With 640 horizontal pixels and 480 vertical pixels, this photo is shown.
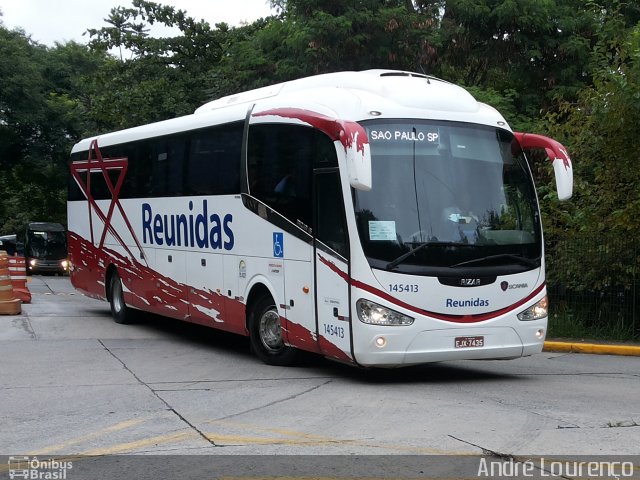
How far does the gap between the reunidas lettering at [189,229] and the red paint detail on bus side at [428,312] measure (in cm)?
287

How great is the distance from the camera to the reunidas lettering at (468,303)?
34.6 feet

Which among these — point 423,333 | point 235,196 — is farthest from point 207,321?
point 423,333

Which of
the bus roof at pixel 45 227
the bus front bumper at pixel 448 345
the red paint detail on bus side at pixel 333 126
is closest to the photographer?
the red paint detail on bus side at pixel 333 126

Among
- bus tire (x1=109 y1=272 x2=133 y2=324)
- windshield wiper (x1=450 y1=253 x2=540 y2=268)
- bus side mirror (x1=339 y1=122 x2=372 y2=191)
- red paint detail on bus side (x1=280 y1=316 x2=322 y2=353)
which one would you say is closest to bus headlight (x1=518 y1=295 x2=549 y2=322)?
windshield wiper (x1=450 y1=253 x2=540 y2=268)

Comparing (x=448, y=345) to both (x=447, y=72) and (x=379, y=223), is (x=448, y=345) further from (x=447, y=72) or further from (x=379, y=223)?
(x=447, y=72)

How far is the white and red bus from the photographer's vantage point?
10414 millimetres

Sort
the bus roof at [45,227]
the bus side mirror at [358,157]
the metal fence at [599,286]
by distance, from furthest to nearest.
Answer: the bus roof at [45,227] < the metal fence at [599,286] < the bus side mirror at [358,157]

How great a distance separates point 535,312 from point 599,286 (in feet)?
18.5

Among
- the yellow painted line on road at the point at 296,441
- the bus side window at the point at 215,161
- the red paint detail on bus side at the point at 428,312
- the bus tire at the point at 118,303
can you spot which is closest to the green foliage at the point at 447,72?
the red paint detail on bus side at the point at 428,312

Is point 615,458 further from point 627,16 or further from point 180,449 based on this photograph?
point 627,16

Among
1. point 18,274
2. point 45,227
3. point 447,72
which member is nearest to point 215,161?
point 18,274

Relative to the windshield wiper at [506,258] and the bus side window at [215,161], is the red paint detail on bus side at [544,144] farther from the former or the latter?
the bus side window at [215,161]

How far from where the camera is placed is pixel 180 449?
747cm

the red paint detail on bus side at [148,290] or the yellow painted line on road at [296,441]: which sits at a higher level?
the red paint detail on bus side at [148,290]
